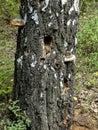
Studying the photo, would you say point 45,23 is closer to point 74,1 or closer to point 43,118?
point 74,1

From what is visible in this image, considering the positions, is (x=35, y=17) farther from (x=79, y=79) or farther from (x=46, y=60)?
(x=79, y=79)

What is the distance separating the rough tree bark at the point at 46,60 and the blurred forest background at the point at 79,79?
8.9 inches

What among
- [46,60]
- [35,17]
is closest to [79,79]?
[46,60]

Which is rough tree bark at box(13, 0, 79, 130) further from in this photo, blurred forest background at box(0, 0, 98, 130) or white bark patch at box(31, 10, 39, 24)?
blurred forest background at box(0, 0, 98, 130)

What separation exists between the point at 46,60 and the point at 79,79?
71.6 inches

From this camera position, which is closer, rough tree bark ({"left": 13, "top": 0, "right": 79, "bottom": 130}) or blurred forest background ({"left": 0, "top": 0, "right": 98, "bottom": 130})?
rough tree bark ({"left": 13, "top": 0, "right": 79, "bottom": 130})

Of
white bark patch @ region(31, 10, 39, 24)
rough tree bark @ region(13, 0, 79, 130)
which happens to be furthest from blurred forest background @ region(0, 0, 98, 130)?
white bark patch @ region(31, 10, 39, 24)

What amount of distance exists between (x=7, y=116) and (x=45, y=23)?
1375mm

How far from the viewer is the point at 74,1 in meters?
3.42

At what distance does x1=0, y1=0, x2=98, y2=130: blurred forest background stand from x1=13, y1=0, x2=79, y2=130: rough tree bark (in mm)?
227

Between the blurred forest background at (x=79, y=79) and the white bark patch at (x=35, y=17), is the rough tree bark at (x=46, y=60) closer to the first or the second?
the white bark patch at (x=35, y=17)

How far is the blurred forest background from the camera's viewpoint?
3.78 metres

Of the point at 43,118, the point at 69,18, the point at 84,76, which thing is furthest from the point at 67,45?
the point at 84,76

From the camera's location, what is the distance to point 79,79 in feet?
16.7
